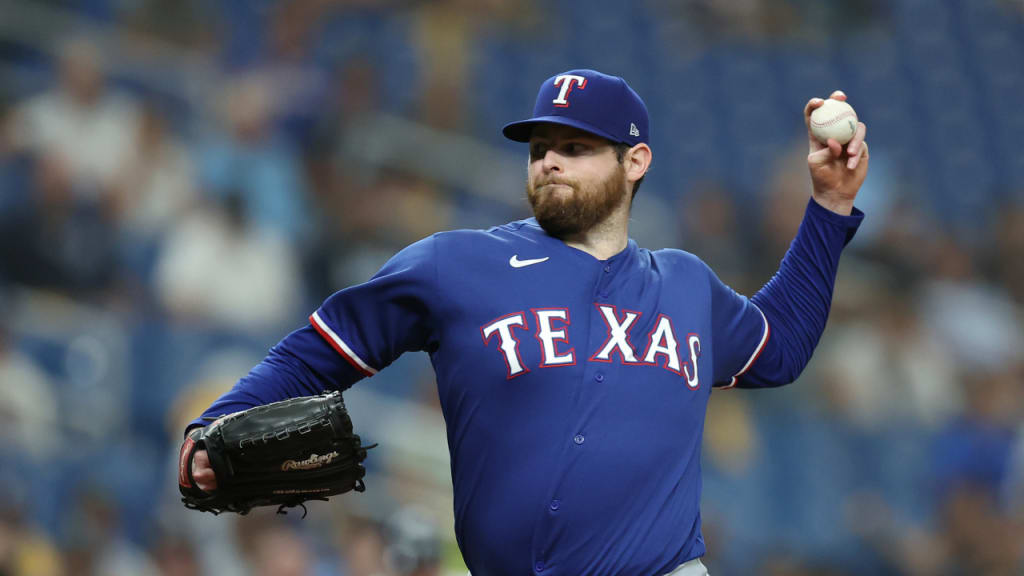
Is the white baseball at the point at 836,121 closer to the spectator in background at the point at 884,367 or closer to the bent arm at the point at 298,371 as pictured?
the bent arm at the point at 298,371

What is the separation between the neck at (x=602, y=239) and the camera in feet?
10.1

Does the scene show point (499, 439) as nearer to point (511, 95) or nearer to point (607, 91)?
point (607, 91)

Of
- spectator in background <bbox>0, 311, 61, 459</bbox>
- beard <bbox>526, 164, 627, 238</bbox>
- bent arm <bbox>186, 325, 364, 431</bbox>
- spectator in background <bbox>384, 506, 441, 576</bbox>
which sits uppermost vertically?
beard <bbox>526, 164, 627, 238</bbox>

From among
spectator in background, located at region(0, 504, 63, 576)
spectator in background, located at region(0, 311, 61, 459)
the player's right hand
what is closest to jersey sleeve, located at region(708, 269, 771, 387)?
the player's right hand

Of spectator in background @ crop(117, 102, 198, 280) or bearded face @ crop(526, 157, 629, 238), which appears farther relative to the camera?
spectator in background @ crop(117, 102, 198, 280)

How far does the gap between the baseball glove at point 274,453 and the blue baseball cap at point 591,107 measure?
87cm

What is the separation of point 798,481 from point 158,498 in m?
4.22

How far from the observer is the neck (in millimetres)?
3068

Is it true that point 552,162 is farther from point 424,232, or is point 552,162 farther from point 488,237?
point 424,232

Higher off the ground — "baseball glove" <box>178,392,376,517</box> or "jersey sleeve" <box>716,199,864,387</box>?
"jersey sleeve" <box>716,199,864,387</box>

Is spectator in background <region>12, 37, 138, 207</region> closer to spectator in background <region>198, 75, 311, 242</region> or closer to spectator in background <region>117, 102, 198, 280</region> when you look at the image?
spectator in background <region>117, 102, 198, 280</region>

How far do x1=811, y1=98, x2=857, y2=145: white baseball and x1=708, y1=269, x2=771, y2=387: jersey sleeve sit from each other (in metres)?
0.50

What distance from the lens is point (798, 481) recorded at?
26.7 ft

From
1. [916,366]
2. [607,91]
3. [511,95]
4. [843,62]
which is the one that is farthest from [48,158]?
[843,62]
